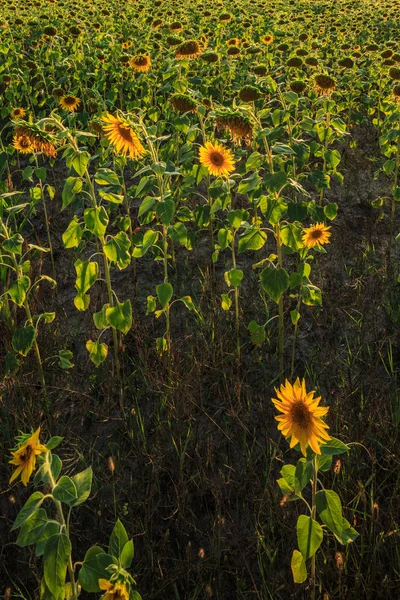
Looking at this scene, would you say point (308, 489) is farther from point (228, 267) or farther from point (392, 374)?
point (228, 267)

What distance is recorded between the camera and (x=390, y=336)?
9.78 feet

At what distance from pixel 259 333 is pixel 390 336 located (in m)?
0.82

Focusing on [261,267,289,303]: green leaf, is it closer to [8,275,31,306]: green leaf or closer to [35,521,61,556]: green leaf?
[8,275,31,306]: green leaf

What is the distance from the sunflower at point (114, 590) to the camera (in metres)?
1.10

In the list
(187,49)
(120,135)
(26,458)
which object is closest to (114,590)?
(26,458)

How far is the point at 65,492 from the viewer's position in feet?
4.18

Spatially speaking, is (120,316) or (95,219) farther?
(120,316)

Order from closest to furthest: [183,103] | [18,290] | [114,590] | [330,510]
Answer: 1. [114,590]
2. [330,510]
3. [18,290]
4. [183,103]

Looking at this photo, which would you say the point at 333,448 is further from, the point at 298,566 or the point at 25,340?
the point at 25,340

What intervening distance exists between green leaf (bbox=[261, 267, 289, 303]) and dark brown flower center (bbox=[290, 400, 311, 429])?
39.6 inches

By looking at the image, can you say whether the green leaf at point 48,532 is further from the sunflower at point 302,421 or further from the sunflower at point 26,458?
the sunflower at point 302,421

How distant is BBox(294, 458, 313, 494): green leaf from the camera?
148cm

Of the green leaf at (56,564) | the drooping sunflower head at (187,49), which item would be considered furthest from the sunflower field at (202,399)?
the drooping sunflower head at (187,49)

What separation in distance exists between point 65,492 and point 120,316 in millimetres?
1247
